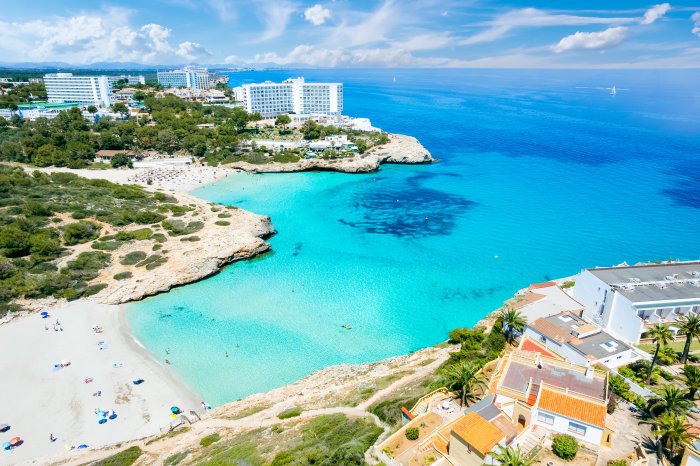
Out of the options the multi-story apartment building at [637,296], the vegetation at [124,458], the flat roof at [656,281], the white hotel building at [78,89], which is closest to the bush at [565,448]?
the multi-story apartment building at [637,296]

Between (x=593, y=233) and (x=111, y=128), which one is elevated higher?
(x=111, y=128)

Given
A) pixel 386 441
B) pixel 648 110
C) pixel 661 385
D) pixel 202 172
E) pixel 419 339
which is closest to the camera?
pixel 386 441

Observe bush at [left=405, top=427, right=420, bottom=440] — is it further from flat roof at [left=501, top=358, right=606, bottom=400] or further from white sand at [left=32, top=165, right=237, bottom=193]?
white sand at [left=32, top=165, right=237, bottom=193]

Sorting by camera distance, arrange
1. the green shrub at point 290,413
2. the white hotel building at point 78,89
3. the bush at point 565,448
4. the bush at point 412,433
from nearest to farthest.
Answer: the bush at point 565,448 < the bush at point 412,433 < the green shrub at point 290,413 < the white hotel building at point 78,89

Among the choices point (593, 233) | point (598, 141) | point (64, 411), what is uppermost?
point (598, 141)

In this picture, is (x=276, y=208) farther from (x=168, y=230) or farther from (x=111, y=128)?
(x=111, y=128)

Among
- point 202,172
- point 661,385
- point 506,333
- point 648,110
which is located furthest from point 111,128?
point 648,110

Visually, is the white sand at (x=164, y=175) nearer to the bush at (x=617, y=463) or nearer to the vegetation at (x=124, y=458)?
the vegetation at (x=124, y=458)

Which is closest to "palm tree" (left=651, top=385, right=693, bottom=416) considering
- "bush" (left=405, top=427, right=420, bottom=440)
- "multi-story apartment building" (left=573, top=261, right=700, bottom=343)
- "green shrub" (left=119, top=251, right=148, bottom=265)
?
"multi-story apartment building" (left=573, top=261, right=700, bottom=343)
